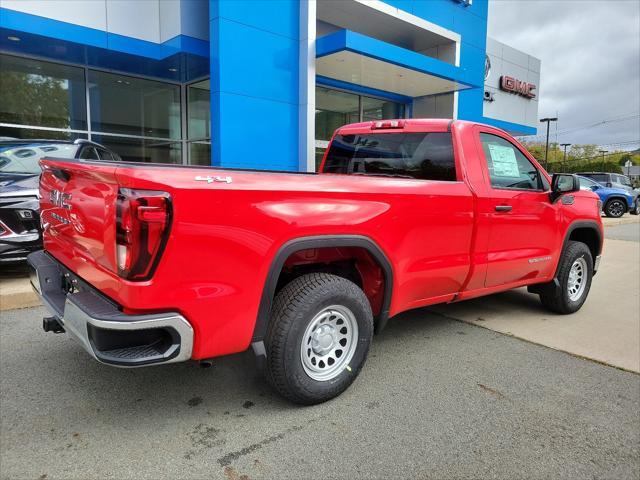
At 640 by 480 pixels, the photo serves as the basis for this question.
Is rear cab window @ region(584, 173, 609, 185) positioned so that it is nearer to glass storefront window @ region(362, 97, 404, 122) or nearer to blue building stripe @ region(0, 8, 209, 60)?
glass storefront window @ region(362, 97, 404, 122)

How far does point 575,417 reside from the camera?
298cm

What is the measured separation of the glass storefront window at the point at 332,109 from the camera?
15.8 metres

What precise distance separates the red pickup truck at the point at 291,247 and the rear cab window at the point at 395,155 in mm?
13

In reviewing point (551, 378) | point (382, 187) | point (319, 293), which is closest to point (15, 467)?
point (319, 293)

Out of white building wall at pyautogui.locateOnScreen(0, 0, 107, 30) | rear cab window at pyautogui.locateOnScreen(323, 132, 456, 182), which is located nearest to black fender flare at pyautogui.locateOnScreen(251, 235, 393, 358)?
rear cab window at pyautogui.locateOnScreen(323, 132, 456, 182)

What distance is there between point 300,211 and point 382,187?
0.70m

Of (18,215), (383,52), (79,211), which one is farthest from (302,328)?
(383,52)

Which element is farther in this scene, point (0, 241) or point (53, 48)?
point (53, 48)

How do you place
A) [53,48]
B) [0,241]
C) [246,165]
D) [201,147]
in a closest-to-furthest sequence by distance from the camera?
[0,241]
[53,48]
[246,165]
[201,147]

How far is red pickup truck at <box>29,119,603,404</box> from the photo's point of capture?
7.47 ft

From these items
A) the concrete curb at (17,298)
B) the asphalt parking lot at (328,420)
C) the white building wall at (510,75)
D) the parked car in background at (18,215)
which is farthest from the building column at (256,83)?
the white building wall at (510,75)

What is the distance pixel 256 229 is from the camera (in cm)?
253

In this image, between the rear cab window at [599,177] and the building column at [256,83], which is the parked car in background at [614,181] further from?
the building column at [256,83]

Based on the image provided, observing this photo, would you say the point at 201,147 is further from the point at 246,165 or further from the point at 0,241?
the point at 0,241
